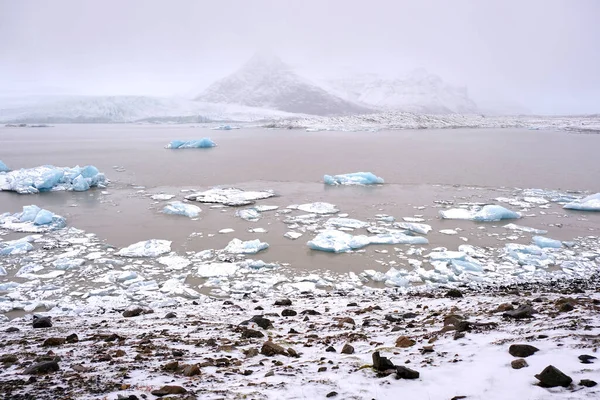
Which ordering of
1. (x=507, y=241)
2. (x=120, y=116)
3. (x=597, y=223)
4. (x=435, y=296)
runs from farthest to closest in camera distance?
(x=120, y=116), (x=597, y=223), (x=507, y=241), (x=435, y=296)

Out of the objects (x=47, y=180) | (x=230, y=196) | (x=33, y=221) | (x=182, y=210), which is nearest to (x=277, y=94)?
(x=47, y=180)

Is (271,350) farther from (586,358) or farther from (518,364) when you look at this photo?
(586,358)

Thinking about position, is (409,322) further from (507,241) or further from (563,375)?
(507,241)

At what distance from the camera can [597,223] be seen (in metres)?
9.88

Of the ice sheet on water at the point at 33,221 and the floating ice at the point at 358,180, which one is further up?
the floating ice at the point at 358,180

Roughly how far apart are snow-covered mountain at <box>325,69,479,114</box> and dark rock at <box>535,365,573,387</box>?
114281 millimetres

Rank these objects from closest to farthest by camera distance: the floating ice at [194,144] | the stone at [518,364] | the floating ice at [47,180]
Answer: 1. the stone at [518,364]
2. the floating ice at [47,180]
3. the floating ice at [194,144]

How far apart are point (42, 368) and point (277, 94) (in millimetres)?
110119

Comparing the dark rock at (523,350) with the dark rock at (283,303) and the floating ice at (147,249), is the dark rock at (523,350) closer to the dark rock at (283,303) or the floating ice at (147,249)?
the dark rock at (283,303)

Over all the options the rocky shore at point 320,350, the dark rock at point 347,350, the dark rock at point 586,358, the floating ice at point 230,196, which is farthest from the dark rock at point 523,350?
the floating ice at point 230,196

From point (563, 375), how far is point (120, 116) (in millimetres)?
65297

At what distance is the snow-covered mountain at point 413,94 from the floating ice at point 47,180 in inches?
4117

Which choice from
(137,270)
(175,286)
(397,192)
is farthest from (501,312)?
(397,192)

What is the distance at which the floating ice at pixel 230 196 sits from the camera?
11.9 meters
